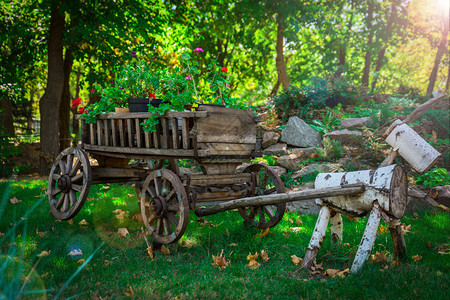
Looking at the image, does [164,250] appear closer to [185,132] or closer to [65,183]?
[185,132]

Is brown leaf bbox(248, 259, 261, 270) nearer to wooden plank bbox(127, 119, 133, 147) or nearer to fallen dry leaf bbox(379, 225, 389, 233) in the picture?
fallen dry leaf bbox(379, 225, 389, 233)

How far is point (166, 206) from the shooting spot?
13.4 ft

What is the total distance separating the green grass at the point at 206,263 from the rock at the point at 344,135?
112 inches

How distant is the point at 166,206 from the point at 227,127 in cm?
112

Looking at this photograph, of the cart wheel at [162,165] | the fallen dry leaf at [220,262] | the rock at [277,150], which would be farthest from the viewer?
the rock at [277,150]

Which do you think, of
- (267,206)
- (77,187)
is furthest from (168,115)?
(77,187)

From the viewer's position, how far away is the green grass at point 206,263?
2.95 metres

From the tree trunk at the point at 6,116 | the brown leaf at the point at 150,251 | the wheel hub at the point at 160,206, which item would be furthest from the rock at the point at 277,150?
the tree trunk at the point at 6,116

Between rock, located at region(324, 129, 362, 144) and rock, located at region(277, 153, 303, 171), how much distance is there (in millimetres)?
1150

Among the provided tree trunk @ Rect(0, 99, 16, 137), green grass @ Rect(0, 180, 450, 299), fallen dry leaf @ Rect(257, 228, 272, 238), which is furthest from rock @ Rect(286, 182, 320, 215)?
tree trunk @ Rect(0, 99, 16, 137)

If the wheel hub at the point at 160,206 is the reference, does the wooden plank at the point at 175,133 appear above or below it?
above

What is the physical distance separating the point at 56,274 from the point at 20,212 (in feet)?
9.94

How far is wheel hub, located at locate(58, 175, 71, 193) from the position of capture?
5.15 meters

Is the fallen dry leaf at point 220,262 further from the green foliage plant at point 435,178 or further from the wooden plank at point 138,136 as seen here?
the green foliage plant at point 435,178
